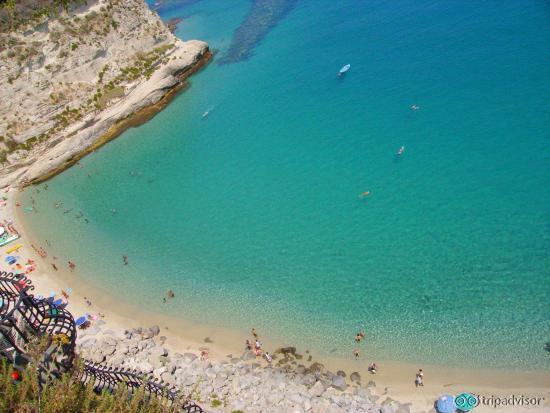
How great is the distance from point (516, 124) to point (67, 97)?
164ft

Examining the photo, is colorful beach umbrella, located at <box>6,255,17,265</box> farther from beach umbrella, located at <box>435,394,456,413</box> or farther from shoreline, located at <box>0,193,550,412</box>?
beach umbrella, located at <box>435,394,456,413</box>

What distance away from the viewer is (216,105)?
178 feet

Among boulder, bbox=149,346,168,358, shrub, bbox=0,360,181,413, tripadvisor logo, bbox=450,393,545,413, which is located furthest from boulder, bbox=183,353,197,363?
tripadvisor logo, bbox=450,393,545,413

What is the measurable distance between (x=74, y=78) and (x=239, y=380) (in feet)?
147

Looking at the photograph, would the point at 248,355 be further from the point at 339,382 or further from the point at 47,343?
the point at 47,343

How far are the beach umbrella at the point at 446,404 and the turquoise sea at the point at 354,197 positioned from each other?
8.41ft

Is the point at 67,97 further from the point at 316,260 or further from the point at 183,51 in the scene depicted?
the point at 316,260

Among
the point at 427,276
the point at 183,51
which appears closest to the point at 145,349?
the point at 427,276

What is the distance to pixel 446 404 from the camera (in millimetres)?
21359

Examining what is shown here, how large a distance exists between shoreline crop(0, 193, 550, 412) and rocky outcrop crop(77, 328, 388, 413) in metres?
0.93

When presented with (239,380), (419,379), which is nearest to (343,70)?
(419,379)

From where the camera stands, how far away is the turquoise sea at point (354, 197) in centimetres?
2675

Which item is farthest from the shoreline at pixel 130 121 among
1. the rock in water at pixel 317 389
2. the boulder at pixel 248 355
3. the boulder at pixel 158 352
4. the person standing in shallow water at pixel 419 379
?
the person standing in shallow water at pixel 419 379

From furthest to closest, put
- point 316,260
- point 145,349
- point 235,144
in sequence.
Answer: point 235,144 < point 316,260 < point 145,349
